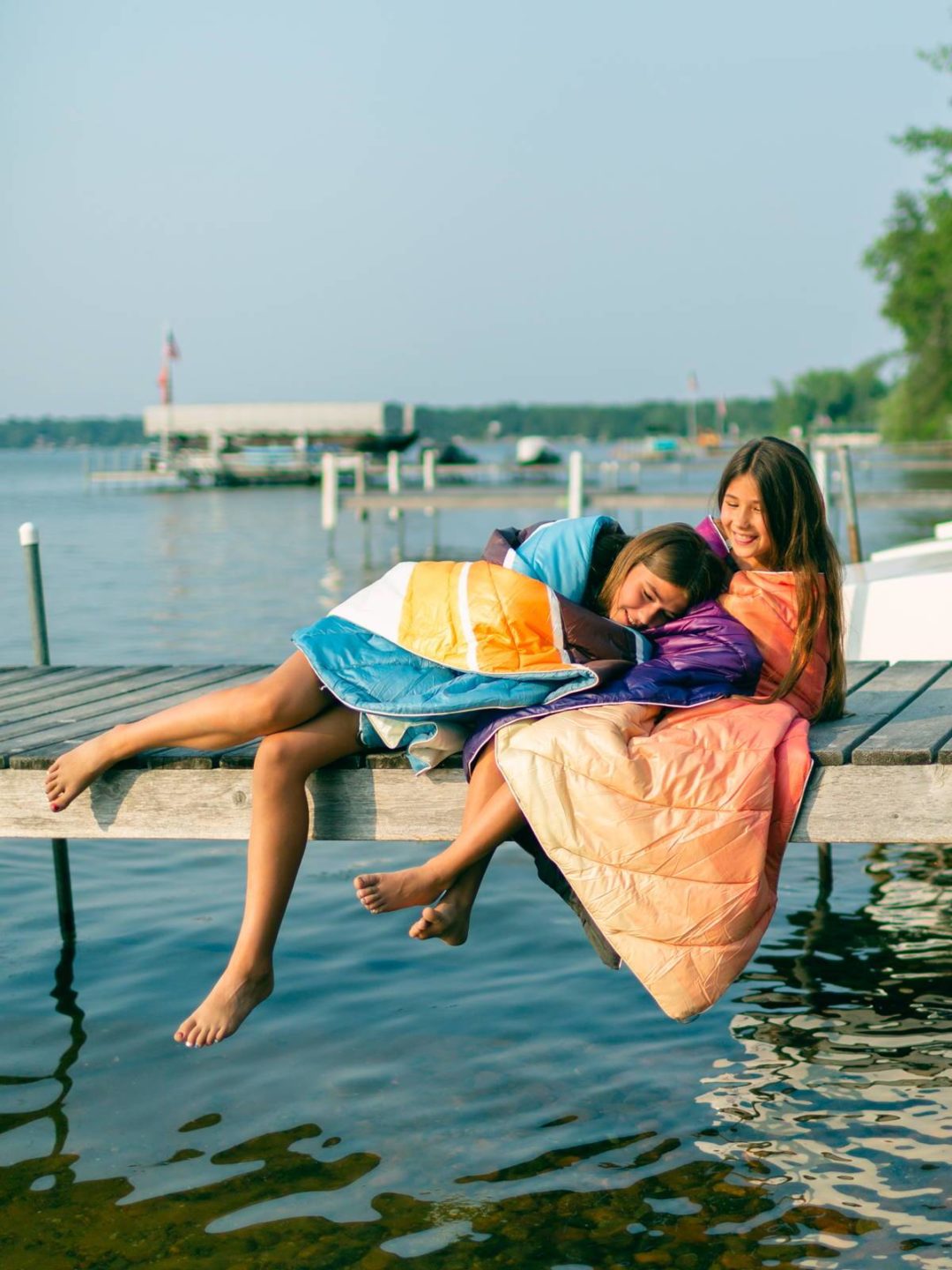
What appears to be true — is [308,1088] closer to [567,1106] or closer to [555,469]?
[567,1106]

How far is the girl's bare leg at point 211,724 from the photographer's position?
158 inches

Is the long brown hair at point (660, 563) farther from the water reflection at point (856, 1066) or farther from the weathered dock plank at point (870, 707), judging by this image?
the water reflection at point (856, 1066)

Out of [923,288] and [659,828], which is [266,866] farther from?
[923,288]

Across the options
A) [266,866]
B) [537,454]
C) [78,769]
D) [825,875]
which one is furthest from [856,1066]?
[537,454]

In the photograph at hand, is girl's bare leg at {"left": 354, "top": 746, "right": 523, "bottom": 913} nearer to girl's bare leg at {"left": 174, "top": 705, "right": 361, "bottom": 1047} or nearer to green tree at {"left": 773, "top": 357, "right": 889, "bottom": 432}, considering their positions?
girl's bare leg at {"left": 174, "top": 705, "right": 361, "bottom": 1047}

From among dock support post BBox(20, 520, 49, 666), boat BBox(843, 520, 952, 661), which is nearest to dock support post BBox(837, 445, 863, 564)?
boat BBox(843, 520, 952, 661)

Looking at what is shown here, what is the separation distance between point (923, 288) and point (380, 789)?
49.4m

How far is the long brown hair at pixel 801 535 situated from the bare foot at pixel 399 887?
1.24m

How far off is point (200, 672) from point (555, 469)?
41071 millimetres

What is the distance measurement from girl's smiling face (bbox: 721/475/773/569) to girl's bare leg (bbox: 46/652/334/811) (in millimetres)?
1266

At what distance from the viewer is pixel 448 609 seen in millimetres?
3934

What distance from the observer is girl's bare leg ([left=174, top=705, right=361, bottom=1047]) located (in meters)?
3.89

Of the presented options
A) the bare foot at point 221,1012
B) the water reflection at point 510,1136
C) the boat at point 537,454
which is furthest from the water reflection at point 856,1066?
the boat at point 537,454

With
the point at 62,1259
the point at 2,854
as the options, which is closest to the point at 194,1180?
the point at 62,1259
